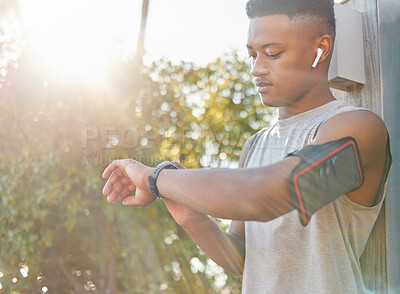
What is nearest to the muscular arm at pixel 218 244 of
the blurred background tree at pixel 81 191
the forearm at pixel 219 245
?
the forearm at pixel 219 245

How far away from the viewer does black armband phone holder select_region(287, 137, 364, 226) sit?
1.08m

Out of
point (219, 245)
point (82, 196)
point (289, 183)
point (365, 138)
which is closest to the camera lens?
point (289, 183)

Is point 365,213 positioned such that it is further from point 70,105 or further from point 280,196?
point 70,105

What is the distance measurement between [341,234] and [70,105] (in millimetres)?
3251

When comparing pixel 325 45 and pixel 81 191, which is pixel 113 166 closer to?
pixel 325 45

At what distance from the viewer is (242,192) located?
1.11 metres

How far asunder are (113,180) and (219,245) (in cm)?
44

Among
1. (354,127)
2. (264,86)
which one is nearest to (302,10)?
(264,86)

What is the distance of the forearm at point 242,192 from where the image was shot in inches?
43.2

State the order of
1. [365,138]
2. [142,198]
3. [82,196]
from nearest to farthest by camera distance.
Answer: [365,138], [142,198], [82,196]

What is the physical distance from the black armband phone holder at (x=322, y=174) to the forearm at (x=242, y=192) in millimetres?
26

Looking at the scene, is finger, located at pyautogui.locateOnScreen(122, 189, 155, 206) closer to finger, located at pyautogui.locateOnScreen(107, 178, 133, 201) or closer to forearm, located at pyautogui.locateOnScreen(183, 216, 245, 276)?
finger, located at pyautogui.locateOnScreen(107, 178, 133, 201)

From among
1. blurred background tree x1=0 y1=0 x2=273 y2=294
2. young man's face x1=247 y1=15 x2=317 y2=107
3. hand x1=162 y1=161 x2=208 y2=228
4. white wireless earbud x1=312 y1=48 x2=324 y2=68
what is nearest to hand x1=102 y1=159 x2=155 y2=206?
hand x1=162 y1=161 x2=208 y2=228

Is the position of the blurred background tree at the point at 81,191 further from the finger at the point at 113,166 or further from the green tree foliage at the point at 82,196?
the finger at the point at 113,166
